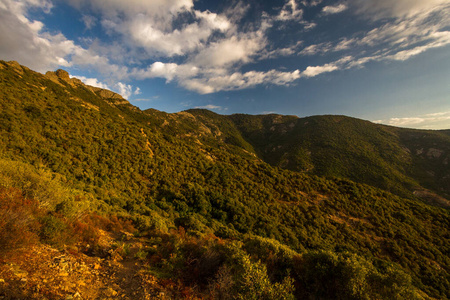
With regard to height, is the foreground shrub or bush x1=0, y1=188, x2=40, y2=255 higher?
bush x1=0, y1=188, x2=40, y2=255

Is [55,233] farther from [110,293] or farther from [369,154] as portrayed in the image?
[369,154]

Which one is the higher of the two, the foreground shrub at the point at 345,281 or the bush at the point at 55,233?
the bush at the point at 55,233

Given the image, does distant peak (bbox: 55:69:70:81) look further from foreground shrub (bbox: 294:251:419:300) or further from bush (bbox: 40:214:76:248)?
foreground shrub (bbox: 294:251:419:300)

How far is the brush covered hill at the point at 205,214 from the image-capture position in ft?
23.9

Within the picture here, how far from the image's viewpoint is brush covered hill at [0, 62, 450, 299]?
23.9 ft

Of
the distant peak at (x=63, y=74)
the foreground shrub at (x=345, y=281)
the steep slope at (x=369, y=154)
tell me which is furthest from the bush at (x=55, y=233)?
the distant peak at (x=63, y=74)

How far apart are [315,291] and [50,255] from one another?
11.6 metres

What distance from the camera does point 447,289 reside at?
23.1 metres

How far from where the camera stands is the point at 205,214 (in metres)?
24.9

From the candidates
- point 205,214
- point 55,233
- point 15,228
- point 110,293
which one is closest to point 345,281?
point 110,293

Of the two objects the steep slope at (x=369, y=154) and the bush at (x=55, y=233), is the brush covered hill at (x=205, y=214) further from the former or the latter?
the steep slope at (x=369, y=154)

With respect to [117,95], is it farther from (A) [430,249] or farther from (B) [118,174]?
(A) [430,249]

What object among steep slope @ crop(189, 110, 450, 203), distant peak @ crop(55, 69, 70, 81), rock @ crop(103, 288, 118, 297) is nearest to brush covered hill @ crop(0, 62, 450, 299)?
rock @ crop(103, 288, 118, 297)

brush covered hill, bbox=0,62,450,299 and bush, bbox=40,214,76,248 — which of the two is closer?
bush, bbox=40,214,76,248
